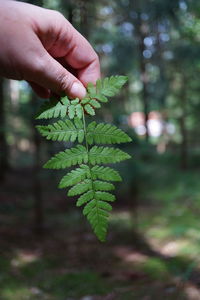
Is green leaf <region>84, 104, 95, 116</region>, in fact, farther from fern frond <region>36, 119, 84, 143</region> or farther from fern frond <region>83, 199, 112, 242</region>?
fern frond <region>83, 199, 112, 242</region>

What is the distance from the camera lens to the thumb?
127cm

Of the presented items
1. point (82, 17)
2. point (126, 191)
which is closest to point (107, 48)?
point (126, 191)

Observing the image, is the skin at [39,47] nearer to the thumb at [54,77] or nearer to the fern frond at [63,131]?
the thumb at [54,77]

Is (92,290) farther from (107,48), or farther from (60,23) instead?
(107,48)

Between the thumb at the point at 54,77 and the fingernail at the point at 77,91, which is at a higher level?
the thumb at the point at 54,77

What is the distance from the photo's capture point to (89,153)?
127 cm

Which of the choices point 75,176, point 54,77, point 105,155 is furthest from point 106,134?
point 54,77

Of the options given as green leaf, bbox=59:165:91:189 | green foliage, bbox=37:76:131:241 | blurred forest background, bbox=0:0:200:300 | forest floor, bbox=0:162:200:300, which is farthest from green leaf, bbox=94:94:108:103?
forest floor, bbox=0:162:200:300

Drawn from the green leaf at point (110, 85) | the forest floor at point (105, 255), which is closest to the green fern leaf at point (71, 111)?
the green leaf at point (110, 85)

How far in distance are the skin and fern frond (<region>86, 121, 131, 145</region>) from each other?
16 cm

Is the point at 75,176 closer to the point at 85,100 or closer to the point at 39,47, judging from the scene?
the point at 85,100

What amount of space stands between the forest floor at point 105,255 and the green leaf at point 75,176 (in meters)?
3.20

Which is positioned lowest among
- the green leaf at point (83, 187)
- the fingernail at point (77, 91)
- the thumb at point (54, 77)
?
the green leaf at point (83, 187)

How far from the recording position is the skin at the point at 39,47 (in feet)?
4.01
